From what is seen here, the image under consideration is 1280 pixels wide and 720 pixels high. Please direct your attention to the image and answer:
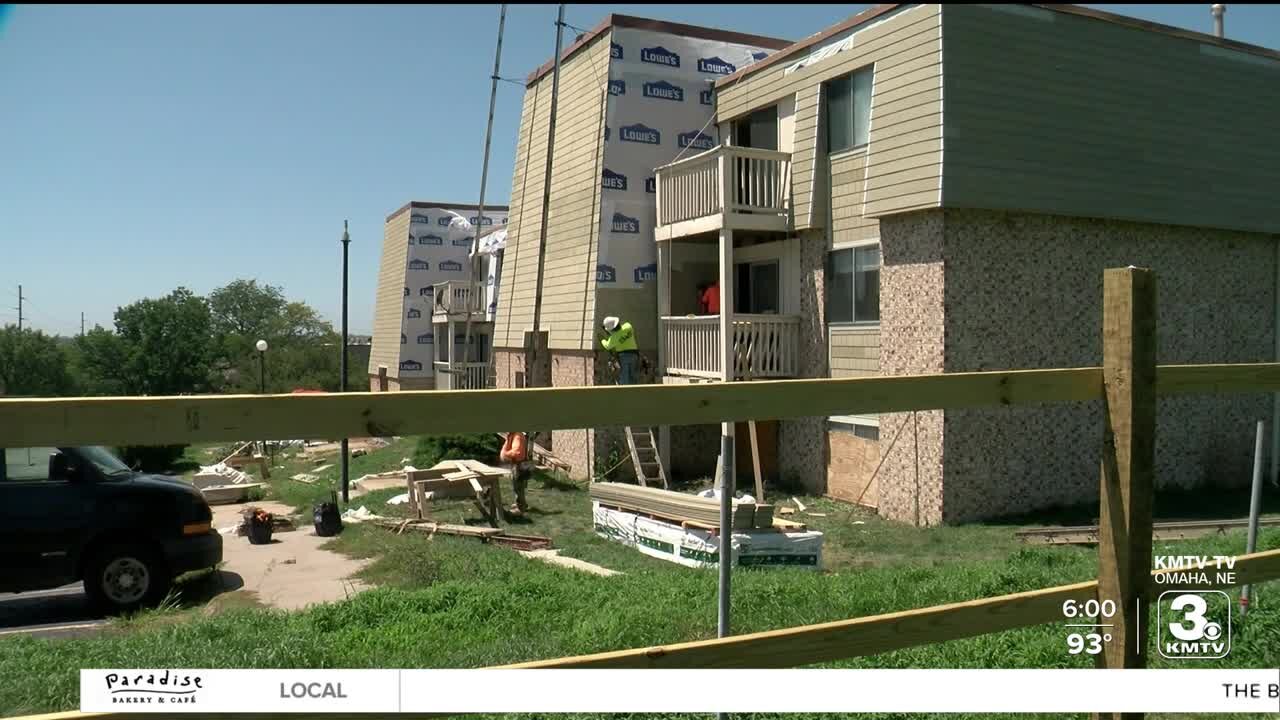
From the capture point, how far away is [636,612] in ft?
19.6

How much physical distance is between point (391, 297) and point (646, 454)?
969 inches

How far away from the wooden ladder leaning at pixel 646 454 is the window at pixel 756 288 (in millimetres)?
3176

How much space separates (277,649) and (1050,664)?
13.0 feet

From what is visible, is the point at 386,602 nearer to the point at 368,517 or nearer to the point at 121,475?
the point at 121,475

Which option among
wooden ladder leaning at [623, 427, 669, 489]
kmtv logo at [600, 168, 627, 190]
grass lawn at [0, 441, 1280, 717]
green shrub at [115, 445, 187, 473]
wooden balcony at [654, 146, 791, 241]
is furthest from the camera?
green shrub at [115, 445, 187, 473]

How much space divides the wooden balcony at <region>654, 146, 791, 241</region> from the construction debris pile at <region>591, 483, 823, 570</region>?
5803 millimetres

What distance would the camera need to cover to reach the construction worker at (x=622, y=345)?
1819 cm

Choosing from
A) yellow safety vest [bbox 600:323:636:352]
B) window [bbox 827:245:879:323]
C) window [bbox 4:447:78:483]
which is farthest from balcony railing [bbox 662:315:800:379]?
window [bbox 4:447:78:483]

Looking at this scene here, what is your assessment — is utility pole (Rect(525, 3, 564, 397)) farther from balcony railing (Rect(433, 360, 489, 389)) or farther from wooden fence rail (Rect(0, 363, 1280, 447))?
wooden fence rail (Rect(0, 363, 1280, 447))

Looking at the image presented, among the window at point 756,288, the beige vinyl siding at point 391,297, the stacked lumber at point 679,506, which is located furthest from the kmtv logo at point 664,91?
the beige vinyl siding at point 391,297

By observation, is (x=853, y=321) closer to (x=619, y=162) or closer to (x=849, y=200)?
(x=849, y=200)

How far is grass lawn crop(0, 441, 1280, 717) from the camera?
15.5ft

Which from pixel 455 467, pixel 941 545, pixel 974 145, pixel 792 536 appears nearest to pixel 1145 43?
pixel 974 145

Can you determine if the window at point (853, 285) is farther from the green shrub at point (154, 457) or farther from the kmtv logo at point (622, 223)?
the green shrub at point (154, 457)
